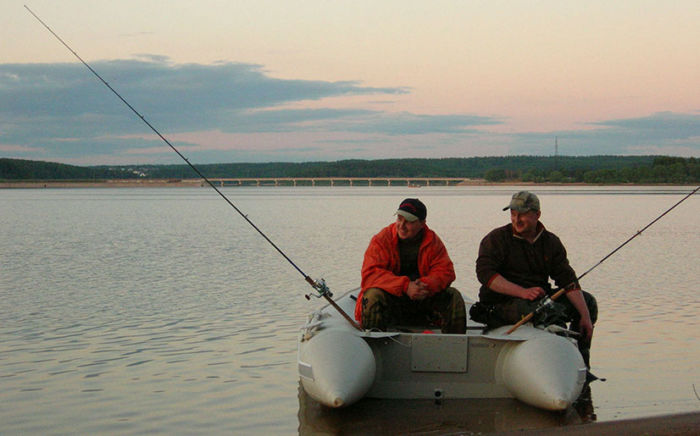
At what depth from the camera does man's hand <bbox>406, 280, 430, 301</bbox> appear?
6.87 metres

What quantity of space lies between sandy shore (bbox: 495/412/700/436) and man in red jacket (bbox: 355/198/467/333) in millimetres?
1998

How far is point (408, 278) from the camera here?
6949 millimetres

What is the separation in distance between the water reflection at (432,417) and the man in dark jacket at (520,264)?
0.76 metres

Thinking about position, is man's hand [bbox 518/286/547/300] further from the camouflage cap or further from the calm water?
the calm water

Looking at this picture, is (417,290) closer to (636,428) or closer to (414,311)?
(414,311)

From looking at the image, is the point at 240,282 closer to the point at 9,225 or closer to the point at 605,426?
the point at 605,426

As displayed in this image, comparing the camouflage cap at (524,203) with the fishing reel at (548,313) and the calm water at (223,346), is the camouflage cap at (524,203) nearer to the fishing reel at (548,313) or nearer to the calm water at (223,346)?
the fishing reel at (548,313)

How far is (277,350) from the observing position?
9219 millimetres

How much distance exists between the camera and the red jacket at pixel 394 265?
274 inches

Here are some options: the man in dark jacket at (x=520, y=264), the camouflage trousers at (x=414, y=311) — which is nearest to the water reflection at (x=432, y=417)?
the camouflage trousers at (x=414, y=311)

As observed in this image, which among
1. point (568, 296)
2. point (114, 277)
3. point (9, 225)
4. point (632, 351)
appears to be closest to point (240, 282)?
point (114, 277)

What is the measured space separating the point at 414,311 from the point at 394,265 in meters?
0.46

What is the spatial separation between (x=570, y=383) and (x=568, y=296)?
4.08 feet

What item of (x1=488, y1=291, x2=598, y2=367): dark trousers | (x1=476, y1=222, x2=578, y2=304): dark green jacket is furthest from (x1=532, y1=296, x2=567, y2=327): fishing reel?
(x1=476, y1=222, x2=578, y2=304): dark green jacket
